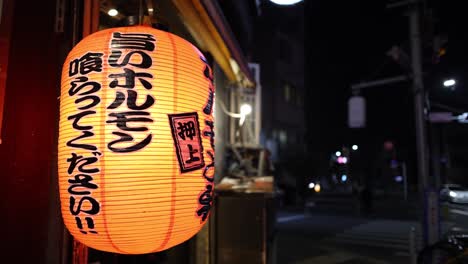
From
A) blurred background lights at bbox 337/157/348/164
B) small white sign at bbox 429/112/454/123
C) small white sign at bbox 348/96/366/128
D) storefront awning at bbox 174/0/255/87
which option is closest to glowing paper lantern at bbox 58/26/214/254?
storefront awning at bbox 174/0/255/87

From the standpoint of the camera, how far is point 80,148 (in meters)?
2.59

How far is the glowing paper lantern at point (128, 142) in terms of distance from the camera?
250 cm

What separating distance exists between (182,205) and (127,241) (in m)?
0.49

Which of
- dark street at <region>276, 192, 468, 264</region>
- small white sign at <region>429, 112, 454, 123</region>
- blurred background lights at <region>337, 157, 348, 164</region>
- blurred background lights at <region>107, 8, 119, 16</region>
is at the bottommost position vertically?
dark street at <region>276, 192, 468, 264</region>

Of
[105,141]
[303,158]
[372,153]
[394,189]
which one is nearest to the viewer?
[105,141]

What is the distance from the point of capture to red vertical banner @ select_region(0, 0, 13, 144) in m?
2.98

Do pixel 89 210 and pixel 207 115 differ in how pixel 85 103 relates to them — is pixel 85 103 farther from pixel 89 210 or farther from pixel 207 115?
pixel 207 115

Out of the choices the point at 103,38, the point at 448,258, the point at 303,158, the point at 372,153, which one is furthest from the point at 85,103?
the point at 303,158

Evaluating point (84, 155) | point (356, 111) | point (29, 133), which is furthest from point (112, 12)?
point (356, 111)

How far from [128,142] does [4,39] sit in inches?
66.0

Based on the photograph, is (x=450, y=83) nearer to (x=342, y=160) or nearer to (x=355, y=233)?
(x=342, y=160)

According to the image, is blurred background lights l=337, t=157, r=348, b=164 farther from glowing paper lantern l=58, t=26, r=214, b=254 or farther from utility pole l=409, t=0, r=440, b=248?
glowing paper lantern l=58, t=26, r=214, b=254

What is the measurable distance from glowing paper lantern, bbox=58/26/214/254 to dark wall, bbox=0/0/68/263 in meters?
0.63

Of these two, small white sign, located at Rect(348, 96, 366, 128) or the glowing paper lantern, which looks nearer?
the glowing paper lantern
